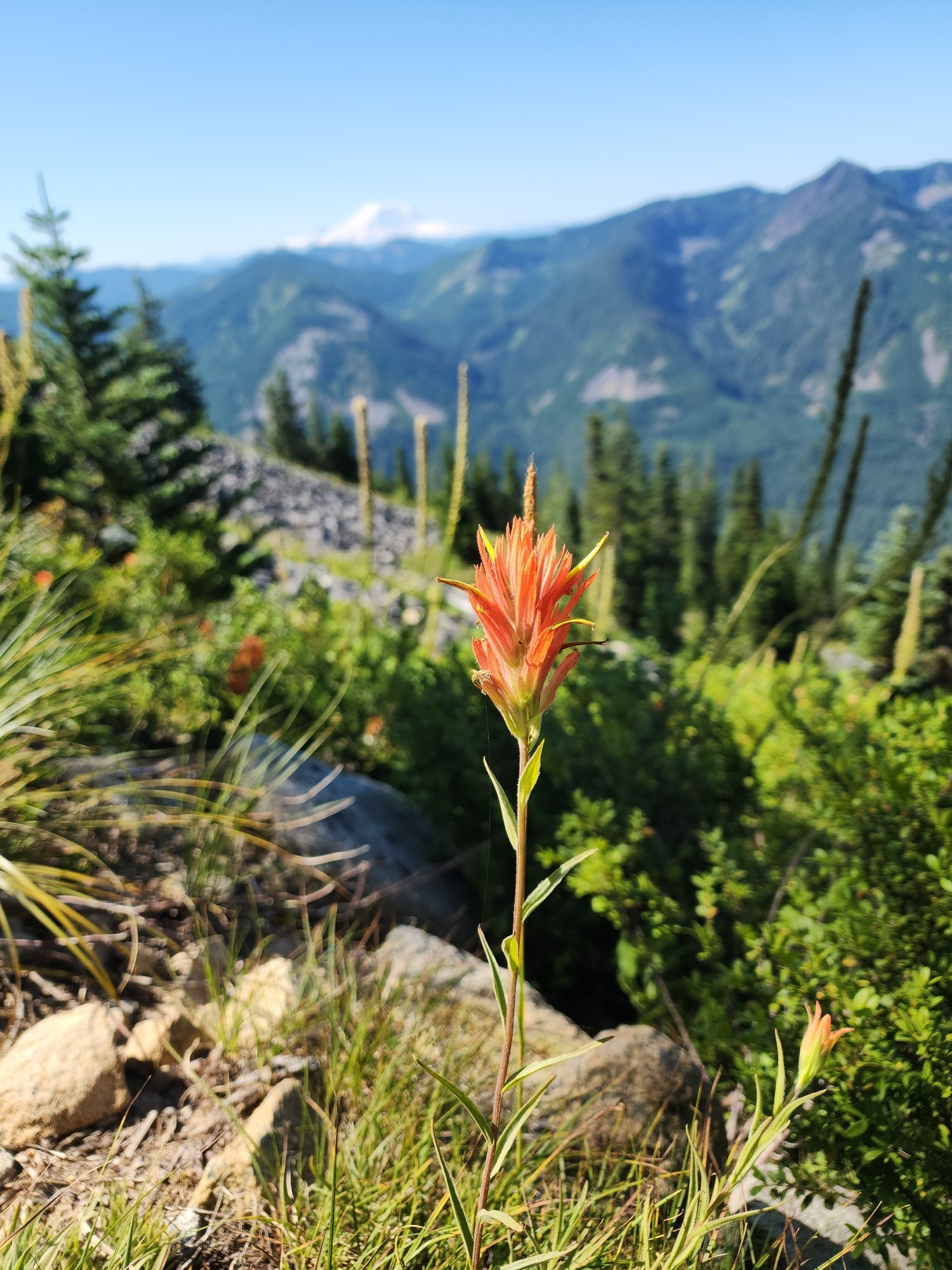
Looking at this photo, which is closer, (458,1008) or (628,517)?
(458,1008)

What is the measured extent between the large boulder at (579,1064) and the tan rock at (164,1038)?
1.95 ft

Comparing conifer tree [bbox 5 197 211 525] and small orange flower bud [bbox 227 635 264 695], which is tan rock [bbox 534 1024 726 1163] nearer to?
small orange flower bud [bbox 227 635 264 695]

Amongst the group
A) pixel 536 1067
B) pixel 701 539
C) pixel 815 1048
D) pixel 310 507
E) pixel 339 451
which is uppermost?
pixel 536 1067

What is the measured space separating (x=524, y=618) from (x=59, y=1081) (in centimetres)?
180

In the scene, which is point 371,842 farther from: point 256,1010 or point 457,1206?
point 457,1206

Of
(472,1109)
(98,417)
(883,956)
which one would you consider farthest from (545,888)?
(98,417)

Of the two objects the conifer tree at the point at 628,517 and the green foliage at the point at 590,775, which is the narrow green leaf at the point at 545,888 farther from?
the conifer tree at the point at 628,517

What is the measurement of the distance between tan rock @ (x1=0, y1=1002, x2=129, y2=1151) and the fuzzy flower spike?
1.65 metres

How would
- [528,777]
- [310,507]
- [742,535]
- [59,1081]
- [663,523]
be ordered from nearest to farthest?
[528,777], [59,1081], [310,507], [742,535], [663,523]

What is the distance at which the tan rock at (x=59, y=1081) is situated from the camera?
5.69 ft

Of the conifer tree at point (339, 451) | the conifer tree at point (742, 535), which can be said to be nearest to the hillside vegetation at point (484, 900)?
the conifer tree at point (742, 535)

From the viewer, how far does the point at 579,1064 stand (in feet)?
6.86

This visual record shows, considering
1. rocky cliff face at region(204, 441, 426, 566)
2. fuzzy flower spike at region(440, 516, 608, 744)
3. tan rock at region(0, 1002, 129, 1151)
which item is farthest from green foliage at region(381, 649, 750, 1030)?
rocky cliff face at region(204, 441, 426, 566)

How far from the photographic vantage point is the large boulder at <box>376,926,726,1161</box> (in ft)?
6.39
